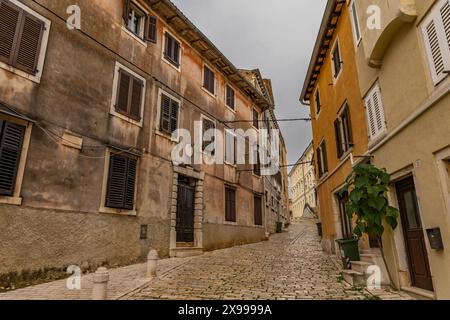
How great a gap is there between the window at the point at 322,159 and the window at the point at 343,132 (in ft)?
7.10

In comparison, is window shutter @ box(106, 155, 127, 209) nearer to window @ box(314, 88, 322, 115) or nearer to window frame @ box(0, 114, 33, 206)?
window frame @ box(0, 114, 33, 206)

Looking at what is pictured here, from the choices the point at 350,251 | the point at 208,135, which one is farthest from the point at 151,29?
the point at 350,251

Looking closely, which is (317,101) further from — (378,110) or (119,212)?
(119,212)

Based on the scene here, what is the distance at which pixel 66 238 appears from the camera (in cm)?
760

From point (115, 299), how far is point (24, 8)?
7.75 metres

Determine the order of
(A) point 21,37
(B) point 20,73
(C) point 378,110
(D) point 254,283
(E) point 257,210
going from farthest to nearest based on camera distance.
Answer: (E) point 257,210 < (A) point 21,37 < (B) point 20,73 < (C) point 378,110 < (D) point 254,283

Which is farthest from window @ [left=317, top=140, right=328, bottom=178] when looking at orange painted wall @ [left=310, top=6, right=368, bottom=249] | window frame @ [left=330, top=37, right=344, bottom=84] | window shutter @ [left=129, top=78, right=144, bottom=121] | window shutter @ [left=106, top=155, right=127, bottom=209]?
window shutter @ [left=106, top=155, right=127, bottom=209]

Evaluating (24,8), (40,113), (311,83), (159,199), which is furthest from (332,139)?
(24,8)

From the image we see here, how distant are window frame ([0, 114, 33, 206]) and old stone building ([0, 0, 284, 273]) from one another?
0.08ft

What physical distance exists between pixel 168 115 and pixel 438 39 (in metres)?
9.52

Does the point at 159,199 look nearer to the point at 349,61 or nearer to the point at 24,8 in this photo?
the point at 24,8

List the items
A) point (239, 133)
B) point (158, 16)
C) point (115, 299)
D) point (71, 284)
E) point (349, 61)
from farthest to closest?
point (239, 133) → point (158, 16) → point (349, 61) → point (71, 284) → point (115, 299)

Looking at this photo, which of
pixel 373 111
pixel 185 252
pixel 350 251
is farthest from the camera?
pixel 185 252

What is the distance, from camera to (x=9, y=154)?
268 inches
